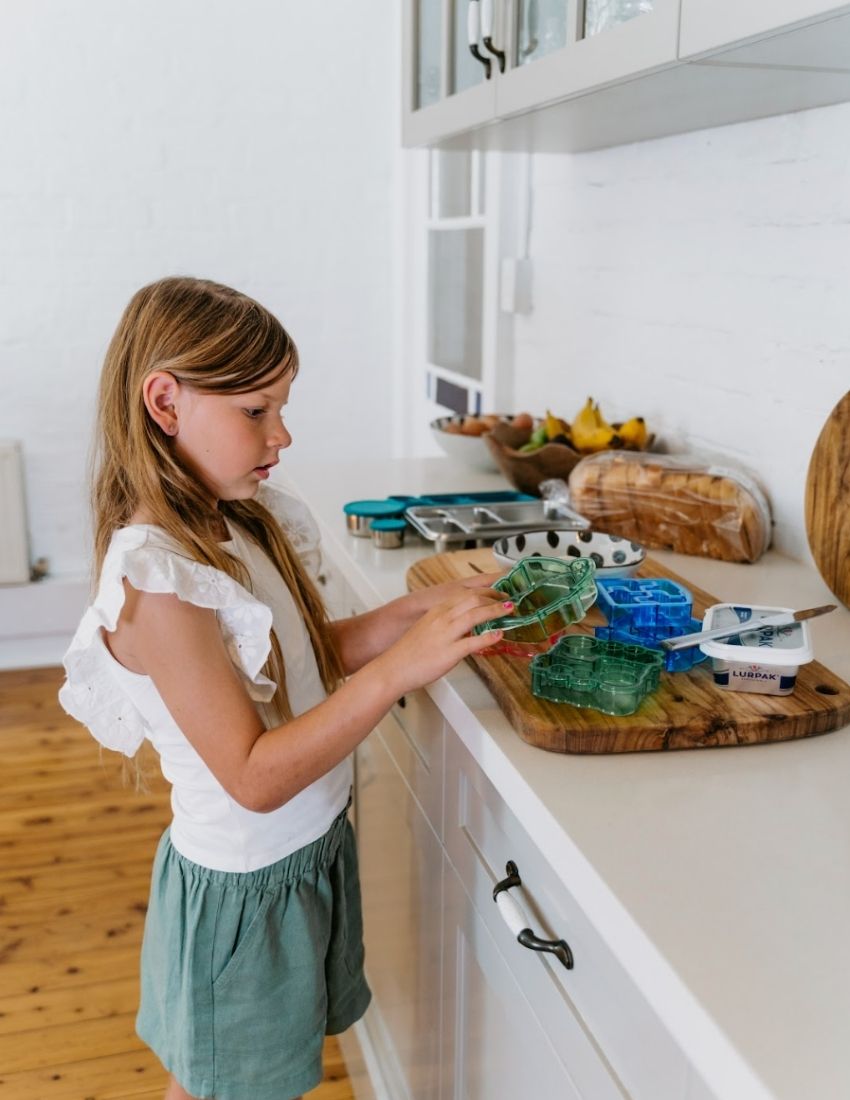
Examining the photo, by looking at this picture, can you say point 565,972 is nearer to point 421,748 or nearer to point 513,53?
point 421,748

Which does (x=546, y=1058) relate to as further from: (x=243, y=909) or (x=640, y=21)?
(x=640, y=21)

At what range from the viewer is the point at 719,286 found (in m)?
1.66

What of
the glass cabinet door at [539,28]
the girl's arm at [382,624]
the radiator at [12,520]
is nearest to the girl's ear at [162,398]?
the girl's arm at [382,624]

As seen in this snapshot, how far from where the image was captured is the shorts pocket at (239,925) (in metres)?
1.17

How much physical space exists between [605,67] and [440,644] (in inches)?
27.5

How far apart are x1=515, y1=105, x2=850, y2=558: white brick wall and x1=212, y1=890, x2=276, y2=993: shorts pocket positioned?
2.88ft

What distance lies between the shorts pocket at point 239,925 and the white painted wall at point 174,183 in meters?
2.16

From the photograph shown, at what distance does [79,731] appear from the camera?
3.05 meters

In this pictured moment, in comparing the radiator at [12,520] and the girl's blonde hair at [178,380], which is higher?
the girl's blonde hair at [178,380]

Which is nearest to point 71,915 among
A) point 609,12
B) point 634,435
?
point 634,435

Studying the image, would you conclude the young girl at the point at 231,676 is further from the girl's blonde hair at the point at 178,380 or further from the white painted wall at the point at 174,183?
the white painted wall at the point at 174,183

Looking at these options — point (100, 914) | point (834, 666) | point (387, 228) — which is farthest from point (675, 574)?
point (387, 228)

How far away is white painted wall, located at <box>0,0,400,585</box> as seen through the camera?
3178 millimetres

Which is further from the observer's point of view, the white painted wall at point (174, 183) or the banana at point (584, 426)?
the white painted wall at point (174, 183)
